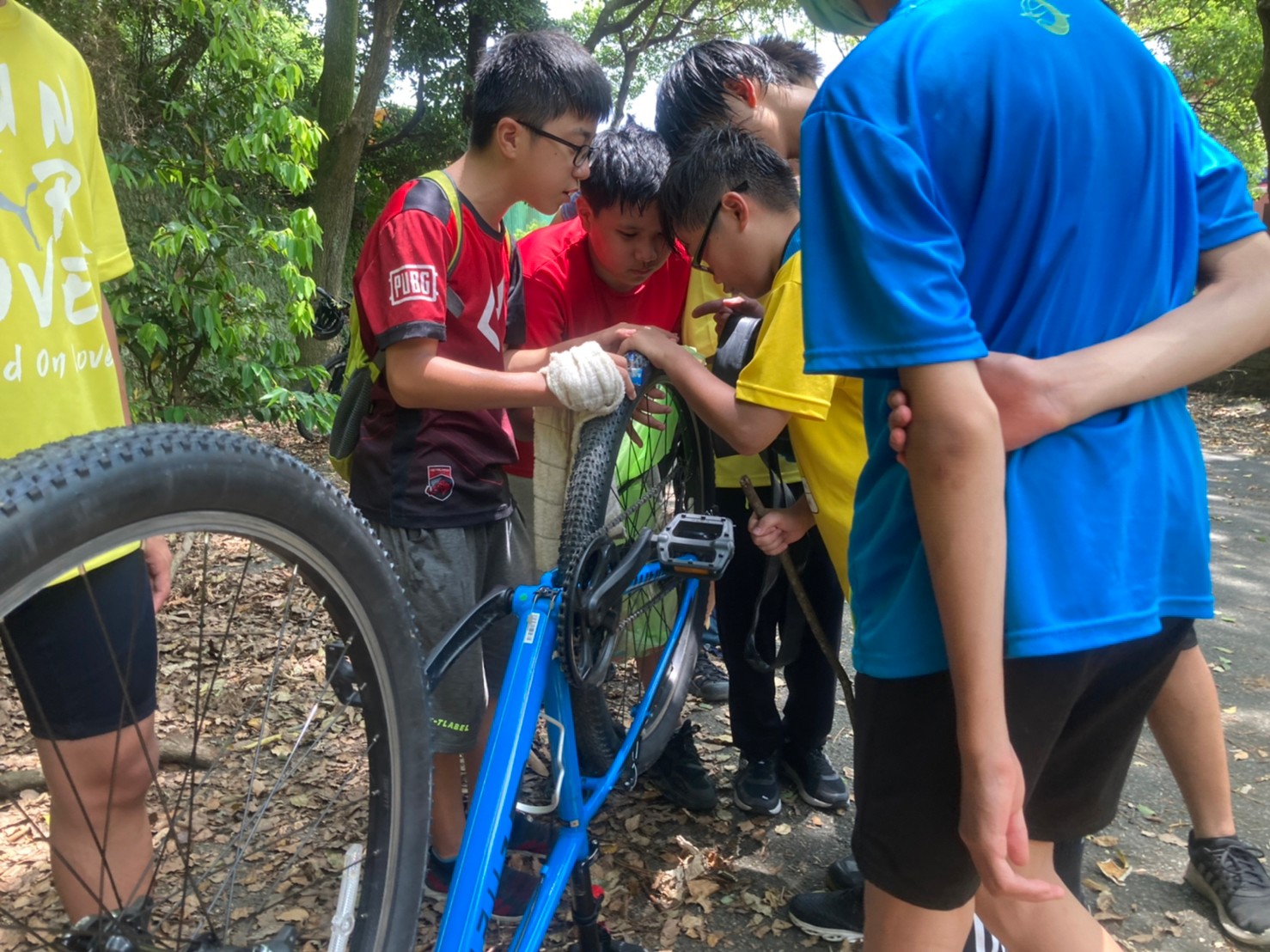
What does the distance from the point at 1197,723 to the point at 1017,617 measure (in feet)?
4.73

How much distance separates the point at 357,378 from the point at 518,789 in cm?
99

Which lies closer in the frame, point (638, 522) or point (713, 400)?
point (713, 400)


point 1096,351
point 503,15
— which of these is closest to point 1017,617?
point 1096,351

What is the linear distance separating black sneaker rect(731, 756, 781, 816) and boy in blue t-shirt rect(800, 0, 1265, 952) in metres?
1.39

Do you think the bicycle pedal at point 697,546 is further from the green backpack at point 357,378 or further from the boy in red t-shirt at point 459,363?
the green backpack at point 357,378

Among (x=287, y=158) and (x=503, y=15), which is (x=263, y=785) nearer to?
(x=287, y=158)

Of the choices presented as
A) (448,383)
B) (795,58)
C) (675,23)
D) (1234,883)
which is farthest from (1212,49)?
(448,383)

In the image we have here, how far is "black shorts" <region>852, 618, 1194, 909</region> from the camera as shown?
1.06m

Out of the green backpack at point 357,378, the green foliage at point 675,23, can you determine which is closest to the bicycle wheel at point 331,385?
the green backpack at point 357,378

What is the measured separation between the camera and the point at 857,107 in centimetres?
97

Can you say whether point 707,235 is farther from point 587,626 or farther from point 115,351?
point 115,351

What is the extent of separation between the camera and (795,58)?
284cm

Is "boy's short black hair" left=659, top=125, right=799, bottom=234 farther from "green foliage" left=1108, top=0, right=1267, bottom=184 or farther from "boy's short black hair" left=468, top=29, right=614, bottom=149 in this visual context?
"green foliage" left=1108, top=0, right=1267, bottom=184

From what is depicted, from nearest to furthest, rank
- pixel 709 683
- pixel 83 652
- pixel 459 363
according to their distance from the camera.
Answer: pixel 83 652 < pixel 459 363 < pixel 709 683
